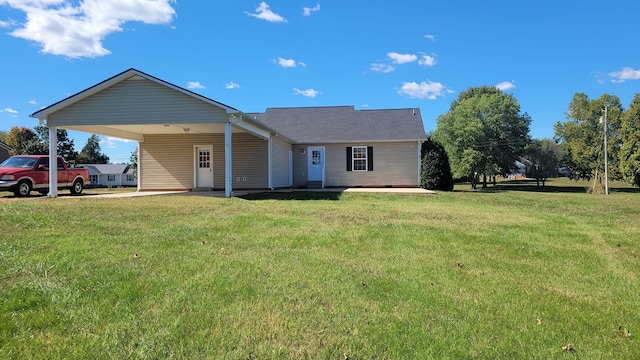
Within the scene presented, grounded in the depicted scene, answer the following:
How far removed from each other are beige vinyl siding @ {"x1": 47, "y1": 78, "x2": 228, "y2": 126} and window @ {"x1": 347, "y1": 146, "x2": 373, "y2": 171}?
8.94 meters

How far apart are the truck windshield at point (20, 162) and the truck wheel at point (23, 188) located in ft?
1.86

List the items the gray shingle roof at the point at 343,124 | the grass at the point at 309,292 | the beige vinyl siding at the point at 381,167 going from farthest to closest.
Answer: the gray shingle roof at the point at 343,124 < the beige vinyl siding at the point at 381,167 < the grass at the point at 309,292

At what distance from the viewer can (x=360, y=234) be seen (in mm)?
6539

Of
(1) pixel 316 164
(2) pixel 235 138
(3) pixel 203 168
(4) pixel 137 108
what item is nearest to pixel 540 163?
(1) pixel 316 164

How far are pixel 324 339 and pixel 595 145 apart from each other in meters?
42.2

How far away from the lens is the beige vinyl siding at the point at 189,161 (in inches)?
706

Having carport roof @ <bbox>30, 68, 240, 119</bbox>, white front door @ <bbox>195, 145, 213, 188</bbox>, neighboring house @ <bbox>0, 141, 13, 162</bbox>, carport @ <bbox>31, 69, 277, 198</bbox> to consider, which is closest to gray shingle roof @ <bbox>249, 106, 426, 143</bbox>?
white front door @ <bbox>195, 145, 213, 188</bbox>

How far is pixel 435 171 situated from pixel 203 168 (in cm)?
1130

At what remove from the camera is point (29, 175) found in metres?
13.8

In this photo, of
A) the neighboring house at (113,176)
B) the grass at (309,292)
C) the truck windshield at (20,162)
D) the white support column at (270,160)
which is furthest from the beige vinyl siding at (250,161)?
the neighboring house at (113,176)

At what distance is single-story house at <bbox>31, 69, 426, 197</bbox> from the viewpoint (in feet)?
43.1

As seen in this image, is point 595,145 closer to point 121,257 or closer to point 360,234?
point 360,234

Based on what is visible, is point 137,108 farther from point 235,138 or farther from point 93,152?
point 93,152

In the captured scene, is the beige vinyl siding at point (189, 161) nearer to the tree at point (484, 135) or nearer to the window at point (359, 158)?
the window at point (359, 158)
